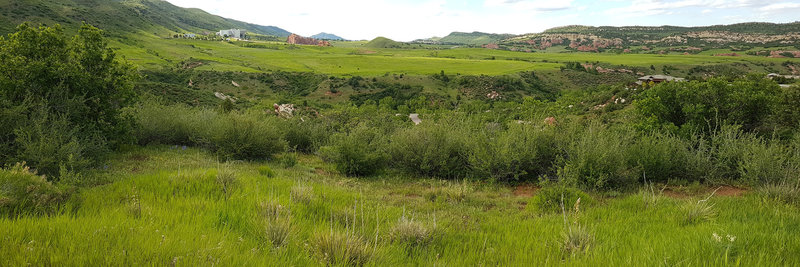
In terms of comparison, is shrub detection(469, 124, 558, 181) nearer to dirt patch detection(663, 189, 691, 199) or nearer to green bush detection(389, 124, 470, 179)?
green bush detection(389, 124, 470, 179)

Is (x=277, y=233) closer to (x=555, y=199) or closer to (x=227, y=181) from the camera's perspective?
(x=227, y=181)

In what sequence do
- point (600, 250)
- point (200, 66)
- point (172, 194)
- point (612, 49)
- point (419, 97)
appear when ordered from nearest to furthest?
point (600, 250), point (172, 194), point (419, 97), point (200, 66), point (612, 49)

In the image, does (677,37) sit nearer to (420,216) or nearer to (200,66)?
(200,66)

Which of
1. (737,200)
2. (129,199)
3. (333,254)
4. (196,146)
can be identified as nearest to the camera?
(333,254)

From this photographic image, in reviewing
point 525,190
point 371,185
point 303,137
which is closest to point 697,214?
point 525,190

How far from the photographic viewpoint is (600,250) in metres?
3.43

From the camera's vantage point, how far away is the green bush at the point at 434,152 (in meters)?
10.1

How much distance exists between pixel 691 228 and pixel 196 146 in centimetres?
1328

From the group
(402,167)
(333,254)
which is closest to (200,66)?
(402,167)

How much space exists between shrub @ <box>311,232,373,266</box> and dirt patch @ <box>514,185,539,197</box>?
217 inches

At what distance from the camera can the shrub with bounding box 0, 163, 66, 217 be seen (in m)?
3.73

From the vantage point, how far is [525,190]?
8.42 metres

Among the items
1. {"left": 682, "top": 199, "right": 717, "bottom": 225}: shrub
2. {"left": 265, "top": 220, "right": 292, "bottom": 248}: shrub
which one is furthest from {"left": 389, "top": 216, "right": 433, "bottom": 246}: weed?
{"left": 682, "top": 199, "right": 717, "bottom": 225}: shrub

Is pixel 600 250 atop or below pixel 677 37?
below
